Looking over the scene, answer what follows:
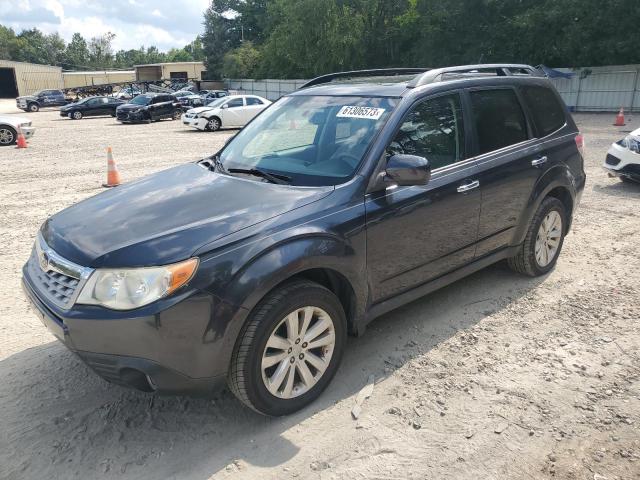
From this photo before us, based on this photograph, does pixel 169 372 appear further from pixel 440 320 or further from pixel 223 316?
pixel 440 320

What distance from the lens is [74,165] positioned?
12.3 m

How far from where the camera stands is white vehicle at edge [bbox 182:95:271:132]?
2219cm

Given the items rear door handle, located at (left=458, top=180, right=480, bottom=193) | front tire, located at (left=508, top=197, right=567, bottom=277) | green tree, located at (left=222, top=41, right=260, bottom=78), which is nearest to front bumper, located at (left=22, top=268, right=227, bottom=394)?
rear door handle, located at (left=458, top=180, right=480, bottom=193)

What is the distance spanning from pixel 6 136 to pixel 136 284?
1681cm

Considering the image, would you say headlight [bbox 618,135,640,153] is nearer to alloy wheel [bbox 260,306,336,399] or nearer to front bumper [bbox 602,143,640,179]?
front bumper [bbox 602,143,640,179]

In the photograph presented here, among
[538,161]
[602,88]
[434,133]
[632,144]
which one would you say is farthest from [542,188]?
[602,88]

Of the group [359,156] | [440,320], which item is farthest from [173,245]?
[440,320]

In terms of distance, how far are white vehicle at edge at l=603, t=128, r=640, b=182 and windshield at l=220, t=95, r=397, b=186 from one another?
6.59 m

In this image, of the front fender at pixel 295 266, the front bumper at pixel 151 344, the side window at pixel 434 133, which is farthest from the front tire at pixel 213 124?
the front bumper at pixel 151 344

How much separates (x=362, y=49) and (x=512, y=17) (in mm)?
16350

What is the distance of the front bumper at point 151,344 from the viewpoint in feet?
8.24

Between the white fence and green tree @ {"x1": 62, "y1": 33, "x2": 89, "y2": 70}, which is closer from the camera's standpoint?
the white fence

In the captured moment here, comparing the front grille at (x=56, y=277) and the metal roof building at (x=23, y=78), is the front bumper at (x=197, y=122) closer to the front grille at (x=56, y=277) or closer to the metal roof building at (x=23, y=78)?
the front grille at (x=56, y=277)

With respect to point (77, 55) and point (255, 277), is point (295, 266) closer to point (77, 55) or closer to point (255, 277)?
point (255, 277)
